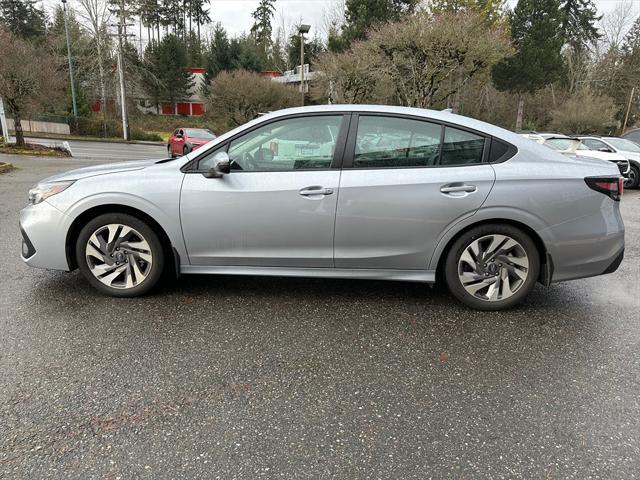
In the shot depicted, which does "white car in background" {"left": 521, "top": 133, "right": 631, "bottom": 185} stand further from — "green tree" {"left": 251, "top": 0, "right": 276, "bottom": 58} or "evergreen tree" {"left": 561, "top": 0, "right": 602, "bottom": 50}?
"green tree" {"left": 251, "top": 0, "right": 276, "bottom": 58}

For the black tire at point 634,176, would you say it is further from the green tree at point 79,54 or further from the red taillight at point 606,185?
the green tree at point 79,54

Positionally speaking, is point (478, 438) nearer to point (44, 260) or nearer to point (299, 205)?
point (299, 205)

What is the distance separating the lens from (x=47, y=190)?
3656mm

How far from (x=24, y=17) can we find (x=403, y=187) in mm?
71779

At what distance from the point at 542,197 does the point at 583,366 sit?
1.24 metres

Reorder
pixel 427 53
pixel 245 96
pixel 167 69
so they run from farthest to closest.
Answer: pixel 167 69 → pixel 245 96 → pixel 427 53

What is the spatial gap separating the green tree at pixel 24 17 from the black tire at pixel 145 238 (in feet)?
A: 214

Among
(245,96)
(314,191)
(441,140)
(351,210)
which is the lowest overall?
(351,210)

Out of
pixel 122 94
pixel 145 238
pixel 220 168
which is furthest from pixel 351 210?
pixel 122 94

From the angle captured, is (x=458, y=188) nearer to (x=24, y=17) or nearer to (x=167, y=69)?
(x=167, y=69)

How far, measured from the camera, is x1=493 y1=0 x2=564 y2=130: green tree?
1206 inches

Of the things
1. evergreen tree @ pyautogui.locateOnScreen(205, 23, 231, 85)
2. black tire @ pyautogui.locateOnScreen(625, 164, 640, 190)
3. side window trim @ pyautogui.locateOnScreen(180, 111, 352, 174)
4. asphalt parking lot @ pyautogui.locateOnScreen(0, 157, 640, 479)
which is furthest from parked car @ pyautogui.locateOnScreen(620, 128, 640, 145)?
evergreen tree @ pyautogui.locateOnScreen(205, 23, 231, 85)

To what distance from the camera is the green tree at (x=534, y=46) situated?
30.6 m

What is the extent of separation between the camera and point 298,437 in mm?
2160
